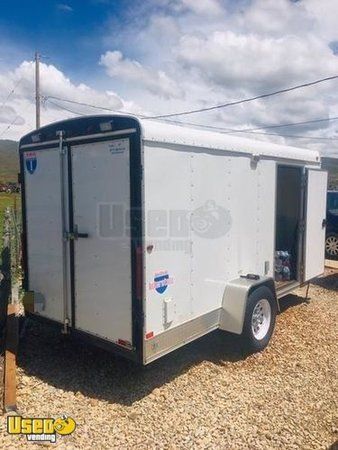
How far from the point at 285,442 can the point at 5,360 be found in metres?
3.32

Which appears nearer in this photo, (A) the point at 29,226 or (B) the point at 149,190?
(B) the point at 149,190

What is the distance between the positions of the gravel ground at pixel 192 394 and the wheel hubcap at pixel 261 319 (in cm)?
26

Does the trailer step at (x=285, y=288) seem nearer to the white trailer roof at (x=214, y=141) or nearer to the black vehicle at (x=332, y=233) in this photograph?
the white trailer roof at (x=214, y=141)

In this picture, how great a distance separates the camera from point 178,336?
459 centimetres

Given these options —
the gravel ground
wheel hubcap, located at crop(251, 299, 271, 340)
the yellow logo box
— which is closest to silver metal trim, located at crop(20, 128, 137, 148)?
the gravel ground

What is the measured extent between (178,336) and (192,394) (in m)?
0.65

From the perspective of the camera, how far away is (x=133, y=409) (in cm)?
414

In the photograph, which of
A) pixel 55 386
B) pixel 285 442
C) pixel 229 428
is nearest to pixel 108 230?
pixel 55 386

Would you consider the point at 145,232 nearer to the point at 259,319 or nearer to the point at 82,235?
the point at 82,235

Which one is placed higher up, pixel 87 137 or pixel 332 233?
pixel 87 137

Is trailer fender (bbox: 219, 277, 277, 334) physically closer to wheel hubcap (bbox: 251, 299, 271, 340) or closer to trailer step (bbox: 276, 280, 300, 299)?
wheel hubcap (bbox: 251, 299, 271, 340)

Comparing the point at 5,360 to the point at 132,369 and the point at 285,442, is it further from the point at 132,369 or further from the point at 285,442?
the point at 285,442

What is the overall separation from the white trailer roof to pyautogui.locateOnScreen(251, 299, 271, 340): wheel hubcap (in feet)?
7.38

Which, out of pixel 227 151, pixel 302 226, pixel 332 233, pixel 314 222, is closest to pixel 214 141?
pixel 227 151
